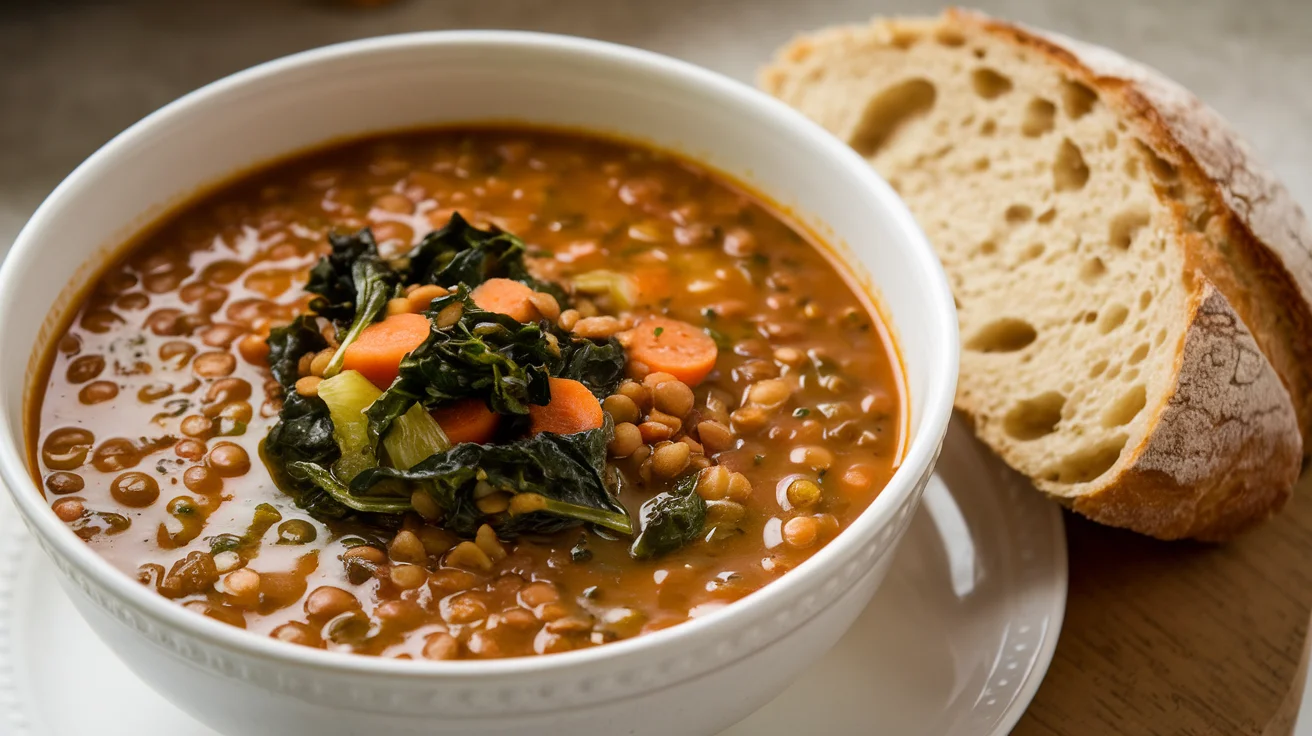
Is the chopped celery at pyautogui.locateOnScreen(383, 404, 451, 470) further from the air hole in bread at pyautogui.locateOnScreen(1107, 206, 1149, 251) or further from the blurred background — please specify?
the blurred background

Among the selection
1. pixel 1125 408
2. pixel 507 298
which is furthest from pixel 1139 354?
pixel 507 298

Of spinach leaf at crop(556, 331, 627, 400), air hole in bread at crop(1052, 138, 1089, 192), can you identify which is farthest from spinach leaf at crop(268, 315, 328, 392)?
air hole in bread at crop(1052, 138, 1089, 192)

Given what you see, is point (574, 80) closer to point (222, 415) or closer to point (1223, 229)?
point (222, 415)

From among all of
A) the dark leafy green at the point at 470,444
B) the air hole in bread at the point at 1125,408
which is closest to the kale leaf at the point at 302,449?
the dark leafy green at the point at 470,444

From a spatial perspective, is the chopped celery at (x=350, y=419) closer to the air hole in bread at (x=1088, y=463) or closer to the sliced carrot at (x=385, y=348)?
the sliced carrot at (x=385, y=348)

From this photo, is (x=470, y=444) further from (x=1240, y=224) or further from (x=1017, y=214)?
(x=1240, y=224)

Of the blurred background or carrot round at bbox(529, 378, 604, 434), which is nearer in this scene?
carrot round at bbox(529, 378, 604, 434)

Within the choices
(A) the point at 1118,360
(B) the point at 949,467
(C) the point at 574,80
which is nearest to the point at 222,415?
(C) the point at 574,80
